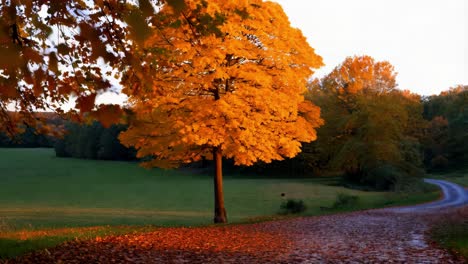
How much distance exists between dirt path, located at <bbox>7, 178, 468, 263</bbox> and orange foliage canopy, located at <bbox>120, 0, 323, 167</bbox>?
104 inches

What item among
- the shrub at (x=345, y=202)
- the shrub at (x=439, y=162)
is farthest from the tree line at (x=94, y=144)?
the shrub at (x=345, y=202)

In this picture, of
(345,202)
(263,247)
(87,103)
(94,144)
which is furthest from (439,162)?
(94,144)

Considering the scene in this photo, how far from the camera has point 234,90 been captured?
14461 mm

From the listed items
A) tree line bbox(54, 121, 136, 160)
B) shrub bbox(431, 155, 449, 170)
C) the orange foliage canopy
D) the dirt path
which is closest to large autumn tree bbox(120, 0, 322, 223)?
the orange foliage canopy

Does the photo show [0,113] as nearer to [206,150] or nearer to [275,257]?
[275,257]

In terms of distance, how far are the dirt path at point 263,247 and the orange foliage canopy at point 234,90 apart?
2.65 m

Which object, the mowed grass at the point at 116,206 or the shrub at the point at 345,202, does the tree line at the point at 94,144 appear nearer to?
the mowed grass at the point at 116,206

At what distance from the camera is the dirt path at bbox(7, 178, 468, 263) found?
8.41m

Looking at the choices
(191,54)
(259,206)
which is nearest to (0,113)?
(191,54)

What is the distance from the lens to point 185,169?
73.5 meters

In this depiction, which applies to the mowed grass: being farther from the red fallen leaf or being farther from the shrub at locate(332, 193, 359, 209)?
the red fallen leaf

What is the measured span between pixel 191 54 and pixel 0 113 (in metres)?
6.62

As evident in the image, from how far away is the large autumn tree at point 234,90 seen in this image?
12953 mm

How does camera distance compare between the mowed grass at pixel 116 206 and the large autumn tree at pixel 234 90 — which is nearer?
the mowed grass at pixel 116 206
